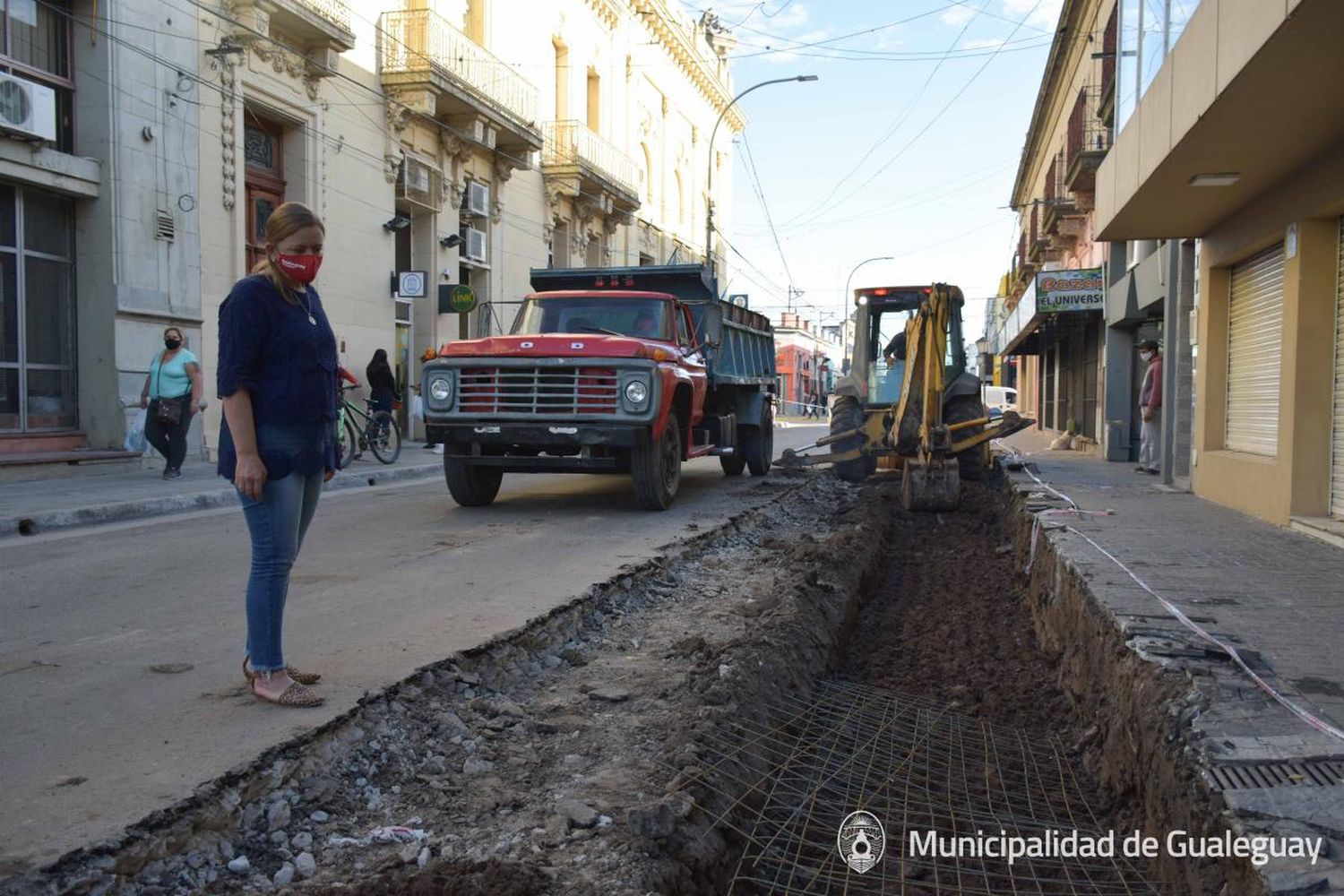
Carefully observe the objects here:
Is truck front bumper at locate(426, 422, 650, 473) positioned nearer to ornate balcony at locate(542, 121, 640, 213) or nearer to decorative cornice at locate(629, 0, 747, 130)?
ornate balcony at locate(542, 121, 640, 213)

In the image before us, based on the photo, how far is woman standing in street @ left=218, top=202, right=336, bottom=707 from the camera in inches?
141

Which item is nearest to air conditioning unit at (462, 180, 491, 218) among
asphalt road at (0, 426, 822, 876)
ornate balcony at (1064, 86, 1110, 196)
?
ornate balcony at (1064, 86, 1110, 196)

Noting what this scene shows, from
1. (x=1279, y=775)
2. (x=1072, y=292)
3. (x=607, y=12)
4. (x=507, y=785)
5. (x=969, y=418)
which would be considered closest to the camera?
(x=1279, y=775)

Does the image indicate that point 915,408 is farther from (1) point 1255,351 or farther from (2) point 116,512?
(2) point 116,512

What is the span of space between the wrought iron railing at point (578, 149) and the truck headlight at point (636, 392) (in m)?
18.3

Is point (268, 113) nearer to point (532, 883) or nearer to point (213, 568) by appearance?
point (213, 568)

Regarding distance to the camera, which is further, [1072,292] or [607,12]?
[607,12]

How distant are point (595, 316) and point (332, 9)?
9.73m

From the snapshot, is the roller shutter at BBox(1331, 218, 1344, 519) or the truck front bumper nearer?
the roller shutter at BBox(1331, 218, 1344, 519)

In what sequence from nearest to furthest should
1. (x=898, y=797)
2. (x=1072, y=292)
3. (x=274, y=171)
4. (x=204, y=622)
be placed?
1. (x=898, y=797)
2. (x=204, y=622)
3. (x=274, y=171)
4. (x=1072, y=292)

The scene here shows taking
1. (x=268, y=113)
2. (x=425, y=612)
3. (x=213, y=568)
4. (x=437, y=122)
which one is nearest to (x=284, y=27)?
(x=268, y=113)

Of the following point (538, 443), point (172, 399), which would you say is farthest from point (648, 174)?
point (538, 443)

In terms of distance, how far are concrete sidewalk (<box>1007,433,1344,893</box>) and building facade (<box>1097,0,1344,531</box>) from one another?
2.44 feet

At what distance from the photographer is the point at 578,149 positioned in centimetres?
2688
